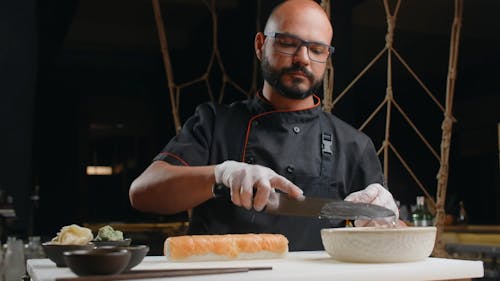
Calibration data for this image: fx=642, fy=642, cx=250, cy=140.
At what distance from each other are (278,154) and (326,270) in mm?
945

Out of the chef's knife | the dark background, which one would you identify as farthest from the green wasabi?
the dark background

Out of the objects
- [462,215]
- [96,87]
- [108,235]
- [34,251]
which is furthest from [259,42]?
[462,215]

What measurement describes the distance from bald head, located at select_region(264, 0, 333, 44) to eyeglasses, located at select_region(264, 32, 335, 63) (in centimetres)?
4

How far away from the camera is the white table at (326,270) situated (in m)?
1.31

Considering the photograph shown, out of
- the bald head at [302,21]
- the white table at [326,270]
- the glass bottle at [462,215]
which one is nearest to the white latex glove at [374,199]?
the white table at [326,270]

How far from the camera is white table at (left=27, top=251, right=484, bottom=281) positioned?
4.30 feet

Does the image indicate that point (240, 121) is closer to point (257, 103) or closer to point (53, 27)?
point (257, 103)

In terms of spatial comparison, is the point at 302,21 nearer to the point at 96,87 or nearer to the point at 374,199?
the point at 374,199

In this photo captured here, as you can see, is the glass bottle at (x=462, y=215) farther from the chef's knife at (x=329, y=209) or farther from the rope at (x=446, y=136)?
the chef's knife at (x=329, y=209)

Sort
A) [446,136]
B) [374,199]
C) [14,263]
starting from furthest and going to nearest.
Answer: [446,136]
[14,263]
[374,199]

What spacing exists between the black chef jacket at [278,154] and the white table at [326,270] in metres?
0.62

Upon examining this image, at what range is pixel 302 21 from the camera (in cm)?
231

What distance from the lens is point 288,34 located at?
227 cm

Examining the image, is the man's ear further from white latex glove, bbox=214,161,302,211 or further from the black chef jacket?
white latex glove, bbox=214,161,302,211
